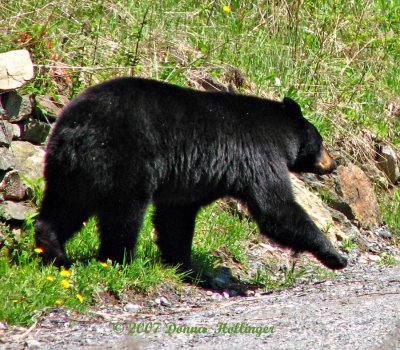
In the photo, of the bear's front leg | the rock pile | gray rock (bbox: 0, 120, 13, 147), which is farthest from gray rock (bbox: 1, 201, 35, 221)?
the bear's front leg

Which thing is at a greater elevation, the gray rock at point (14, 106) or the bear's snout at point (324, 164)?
the gray rock at point (14, 106)

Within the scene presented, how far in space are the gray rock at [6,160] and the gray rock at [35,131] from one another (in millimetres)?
556

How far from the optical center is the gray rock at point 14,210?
21.7 ft

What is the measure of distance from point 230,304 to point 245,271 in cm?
134

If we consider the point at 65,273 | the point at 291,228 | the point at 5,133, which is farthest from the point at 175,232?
the point at 5,133

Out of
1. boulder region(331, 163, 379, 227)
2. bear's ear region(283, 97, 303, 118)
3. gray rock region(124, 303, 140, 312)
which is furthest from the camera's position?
boulder region(331, 163, 379, 227)

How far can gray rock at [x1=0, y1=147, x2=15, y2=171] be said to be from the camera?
21.8 feet

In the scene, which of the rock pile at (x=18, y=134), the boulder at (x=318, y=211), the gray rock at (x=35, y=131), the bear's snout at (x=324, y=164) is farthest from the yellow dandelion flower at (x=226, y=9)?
the gray rock at (x=35, y=131)

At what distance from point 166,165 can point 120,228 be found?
620 millimetres

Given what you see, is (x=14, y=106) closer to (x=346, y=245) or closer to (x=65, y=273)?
(x=65, y=273)

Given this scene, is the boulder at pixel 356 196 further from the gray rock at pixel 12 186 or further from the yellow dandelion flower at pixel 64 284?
the yellow dandelion flower at pixel 64 284

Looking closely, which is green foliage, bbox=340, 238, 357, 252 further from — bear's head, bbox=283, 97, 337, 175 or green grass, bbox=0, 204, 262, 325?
green grass, bbox=0, 204, 262, 325

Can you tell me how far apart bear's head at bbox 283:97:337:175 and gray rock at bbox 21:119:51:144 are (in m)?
2.21

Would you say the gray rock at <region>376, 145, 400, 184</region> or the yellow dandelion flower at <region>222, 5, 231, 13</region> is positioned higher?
the yellow dandelion flower at <region>222, 5, 231, 13</region>
